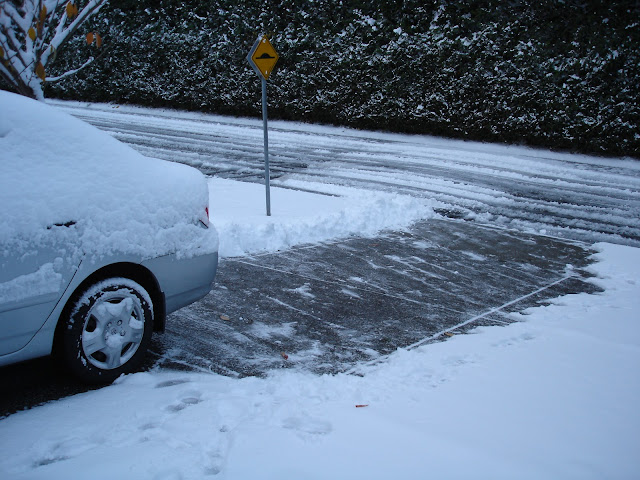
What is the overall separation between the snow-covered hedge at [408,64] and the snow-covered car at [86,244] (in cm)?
1259

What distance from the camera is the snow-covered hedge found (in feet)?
45.1

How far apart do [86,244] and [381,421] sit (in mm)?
2063

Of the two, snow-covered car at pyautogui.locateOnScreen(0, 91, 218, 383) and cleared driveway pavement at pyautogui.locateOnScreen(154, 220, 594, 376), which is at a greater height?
snow-covered car at pyautogui.locateOnScreen(0, 91, 218, 383)

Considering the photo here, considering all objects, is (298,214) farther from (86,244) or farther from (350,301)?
(86,244)

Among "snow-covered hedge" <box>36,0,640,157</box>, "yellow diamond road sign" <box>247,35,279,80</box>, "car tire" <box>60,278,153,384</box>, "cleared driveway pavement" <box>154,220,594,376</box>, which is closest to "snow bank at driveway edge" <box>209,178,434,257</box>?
"cleared driveway pavement" <box>154,220,594,376</box>

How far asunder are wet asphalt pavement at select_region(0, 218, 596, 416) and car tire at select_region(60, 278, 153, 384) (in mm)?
189

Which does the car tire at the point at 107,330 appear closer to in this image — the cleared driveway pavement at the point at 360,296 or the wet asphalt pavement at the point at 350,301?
the wet asphalt pavement at the point at 350,301

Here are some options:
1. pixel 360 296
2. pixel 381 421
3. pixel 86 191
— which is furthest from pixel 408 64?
pixel 381 421

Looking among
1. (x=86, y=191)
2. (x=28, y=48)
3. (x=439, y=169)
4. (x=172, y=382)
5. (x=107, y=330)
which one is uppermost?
(x=28, y=48)

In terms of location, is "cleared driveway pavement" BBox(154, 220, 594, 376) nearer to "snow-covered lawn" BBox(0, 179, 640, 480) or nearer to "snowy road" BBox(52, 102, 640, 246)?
"snow-covered lawn" BBox(0, 179, 640, 480)

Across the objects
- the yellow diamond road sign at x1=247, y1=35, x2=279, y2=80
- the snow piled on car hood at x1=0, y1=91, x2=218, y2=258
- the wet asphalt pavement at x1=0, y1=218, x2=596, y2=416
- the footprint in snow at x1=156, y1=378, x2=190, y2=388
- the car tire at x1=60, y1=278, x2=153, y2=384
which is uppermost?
the yellow diamond road sign at x1=247, y1=35, x2=279, y2=80

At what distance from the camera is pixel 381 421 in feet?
10.6

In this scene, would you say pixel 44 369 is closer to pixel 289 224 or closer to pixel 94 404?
pixel 94 404

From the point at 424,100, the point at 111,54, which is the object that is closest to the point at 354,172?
the point at 424,100
